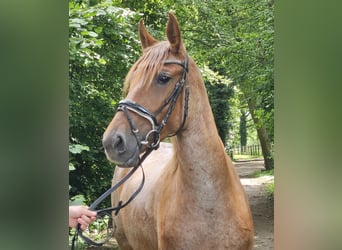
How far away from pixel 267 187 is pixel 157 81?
24.0 ft

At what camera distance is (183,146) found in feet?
6.64

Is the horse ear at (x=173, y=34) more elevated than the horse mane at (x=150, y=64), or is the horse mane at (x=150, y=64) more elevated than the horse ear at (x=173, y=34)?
the horse ear at (x=173, y=34)

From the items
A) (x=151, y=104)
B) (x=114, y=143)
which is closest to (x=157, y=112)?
(x=151, y=104)

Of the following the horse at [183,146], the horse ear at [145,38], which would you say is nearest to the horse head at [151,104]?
the horse at [183,146]

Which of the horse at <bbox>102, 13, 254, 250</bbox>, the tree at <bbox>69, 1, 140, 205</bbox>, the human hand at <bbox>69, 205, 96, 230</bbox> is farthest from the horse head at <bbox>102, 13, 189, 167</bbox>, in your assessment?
the tree at <bbox>69, 1, 140, 205</bbox>

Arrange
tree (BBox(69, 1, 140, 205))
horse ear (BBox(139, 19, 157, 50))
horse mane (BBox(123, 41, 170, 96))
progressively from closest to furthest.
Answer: horse mane (BBox(123, 41, 170, 96)) < horse ear (BBox(139, 19, 157, 50)) < tree (BBox(69, 1, 140, 205))

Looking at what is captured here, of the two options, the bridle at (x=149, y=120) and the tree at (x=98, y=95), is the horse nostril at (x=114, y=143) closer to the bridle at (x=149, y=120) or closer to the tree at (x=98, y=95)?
the bridle at (x=149, y=120)

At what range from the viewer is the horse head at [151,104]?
1.77m

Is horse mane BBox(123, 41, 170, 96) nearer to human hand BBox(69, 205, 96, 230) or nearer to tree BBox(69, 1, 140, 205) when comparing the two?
human hand BBox(69, 205, 96, 230)

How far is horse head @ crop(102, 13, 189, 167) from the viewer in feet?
5.81
